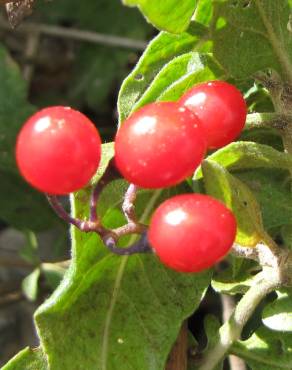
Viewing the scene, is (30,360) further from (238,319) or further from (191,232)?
(191,232)

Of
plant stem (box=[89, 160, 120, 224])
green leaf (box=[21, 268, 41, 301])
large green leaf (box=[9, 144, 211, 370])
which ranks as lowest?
green leaf (box=[21, 268, 41, 301])

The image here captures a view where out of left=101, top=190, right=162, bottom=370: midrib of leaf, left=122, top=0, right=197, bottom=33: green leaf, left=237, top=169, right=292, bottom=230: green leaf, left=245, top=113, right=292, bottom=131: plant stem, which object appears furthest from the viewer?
left=237, top=169, right=292, bottom=230: green leaf

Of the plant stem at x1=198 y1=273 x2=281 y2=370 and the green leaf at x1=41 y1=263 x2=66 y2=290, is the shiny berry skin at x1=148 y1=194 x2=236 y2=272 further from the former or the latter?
the green leaf at x1=41 y1=263 x2=66 y2=290

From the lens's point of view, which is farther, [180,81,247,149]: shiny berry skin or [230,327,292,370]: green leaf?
[230,327,292,370]: green leaf

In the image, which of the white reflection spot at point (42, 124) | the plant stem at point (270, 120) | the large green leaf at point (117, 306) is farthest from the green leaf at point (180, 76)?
the white reflection spot at point (42, 124)

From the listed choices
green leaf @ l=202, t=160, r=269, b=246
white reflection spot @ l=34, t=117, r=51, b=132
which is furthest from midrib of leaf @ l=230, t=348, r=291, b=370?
white reflection spot @ l=34, t=117, r=51, b=132

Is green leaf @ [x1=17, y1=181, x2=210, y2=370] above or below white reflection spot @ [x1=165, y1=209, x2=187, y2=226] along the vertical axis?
below

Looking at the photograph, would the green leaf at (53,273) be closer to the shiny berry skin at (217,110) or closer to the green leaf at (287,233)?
the green leaf at (287,233)
